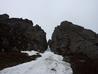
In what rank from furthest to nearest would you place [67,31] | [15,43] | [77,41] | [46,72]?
[15,43]
[67,31]
[77,41]
[46,72]

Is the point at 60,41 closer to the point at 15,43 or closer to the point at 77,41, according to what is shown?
the point at 77,41

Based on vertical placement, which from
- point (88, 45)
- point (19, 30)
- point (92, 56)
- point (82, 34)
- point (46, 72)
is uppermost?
point (19, 30)

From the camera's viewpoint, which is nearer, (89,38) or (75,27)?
(89,38)

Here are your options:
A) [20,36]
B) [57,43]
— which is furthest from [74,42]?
[20,36]

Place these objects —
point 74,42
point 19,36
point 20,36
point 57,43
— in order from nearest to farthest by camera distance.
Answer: point 74,42, point 57,43, point 19,36, point 20,36

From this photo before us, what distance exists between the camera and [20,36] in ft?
197

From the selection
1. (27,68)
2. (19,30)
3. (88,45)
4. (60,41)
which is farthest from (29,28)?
(27,68)

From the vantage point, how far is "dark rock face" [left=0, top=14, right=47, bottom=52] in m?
51.8

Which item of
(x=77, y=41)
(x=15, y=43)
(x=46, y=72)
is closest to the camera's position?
Answer: (x=46, y=72)

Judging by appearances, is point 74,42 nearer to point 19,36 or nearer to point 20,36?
point 19,36

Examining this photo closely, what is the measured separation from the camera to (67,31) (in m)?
48.0

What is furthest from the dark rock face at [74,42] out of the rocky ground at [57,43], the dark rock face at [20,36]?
the dark rock face at [20,36]

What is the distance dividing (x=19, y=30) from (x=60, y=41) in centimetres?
1710

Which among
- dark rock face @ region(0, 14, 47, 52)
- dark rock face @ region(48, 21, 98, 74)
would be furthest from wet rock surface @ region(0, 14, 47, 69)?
dark rock face @ region(48, 21, 98, 74)
